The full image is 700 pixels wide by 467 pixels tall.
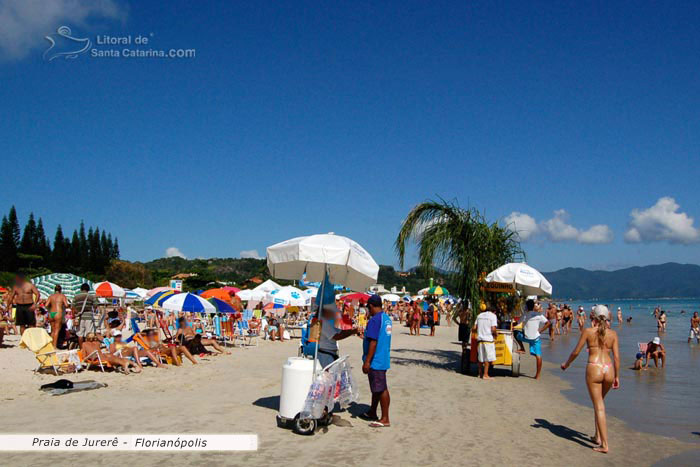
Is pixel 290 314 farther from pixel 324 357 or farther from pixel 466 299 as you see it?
pixel 324 357

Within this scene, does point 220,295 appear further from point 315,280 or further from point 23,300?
point 315,280

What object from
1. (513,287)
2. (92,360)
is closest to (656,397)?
(513,287)

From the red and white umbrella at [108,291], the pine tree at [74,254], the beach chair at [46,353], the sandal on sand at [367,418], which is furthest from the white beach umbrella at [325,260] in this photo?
the pine tree at [74,254]

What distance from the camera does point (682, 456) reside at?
5.59 meters

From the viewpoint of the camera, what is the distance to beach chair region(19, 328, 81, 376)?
902 centimetres

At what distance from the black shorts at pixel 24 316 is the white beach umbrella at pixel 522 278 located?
1001cm

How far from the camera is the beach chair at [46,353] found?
902 centimetres

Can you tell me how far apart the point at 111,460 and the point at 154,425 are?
1.13 meters

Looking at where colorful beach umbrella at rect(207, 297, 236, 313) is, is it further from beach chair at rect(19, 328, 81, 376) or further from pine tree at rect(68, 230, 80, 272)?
pine tree at rect(68, 230, 80, 272)

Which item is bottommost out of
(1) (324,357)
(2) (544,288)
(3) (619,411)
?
(3) (619,411)

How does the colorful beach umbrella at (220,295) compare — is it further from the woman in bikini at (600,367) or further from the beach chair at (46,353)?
the woman in bikini at (600,367)

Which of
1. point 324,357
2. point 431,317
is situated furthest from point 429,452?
point 431,317

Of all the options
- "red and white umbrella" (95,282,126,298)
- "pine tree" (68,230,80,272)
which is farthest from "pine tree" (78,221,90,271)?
"red and white umbrella" (95,282,126,298)

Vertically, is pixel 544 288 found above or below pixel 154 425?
above
